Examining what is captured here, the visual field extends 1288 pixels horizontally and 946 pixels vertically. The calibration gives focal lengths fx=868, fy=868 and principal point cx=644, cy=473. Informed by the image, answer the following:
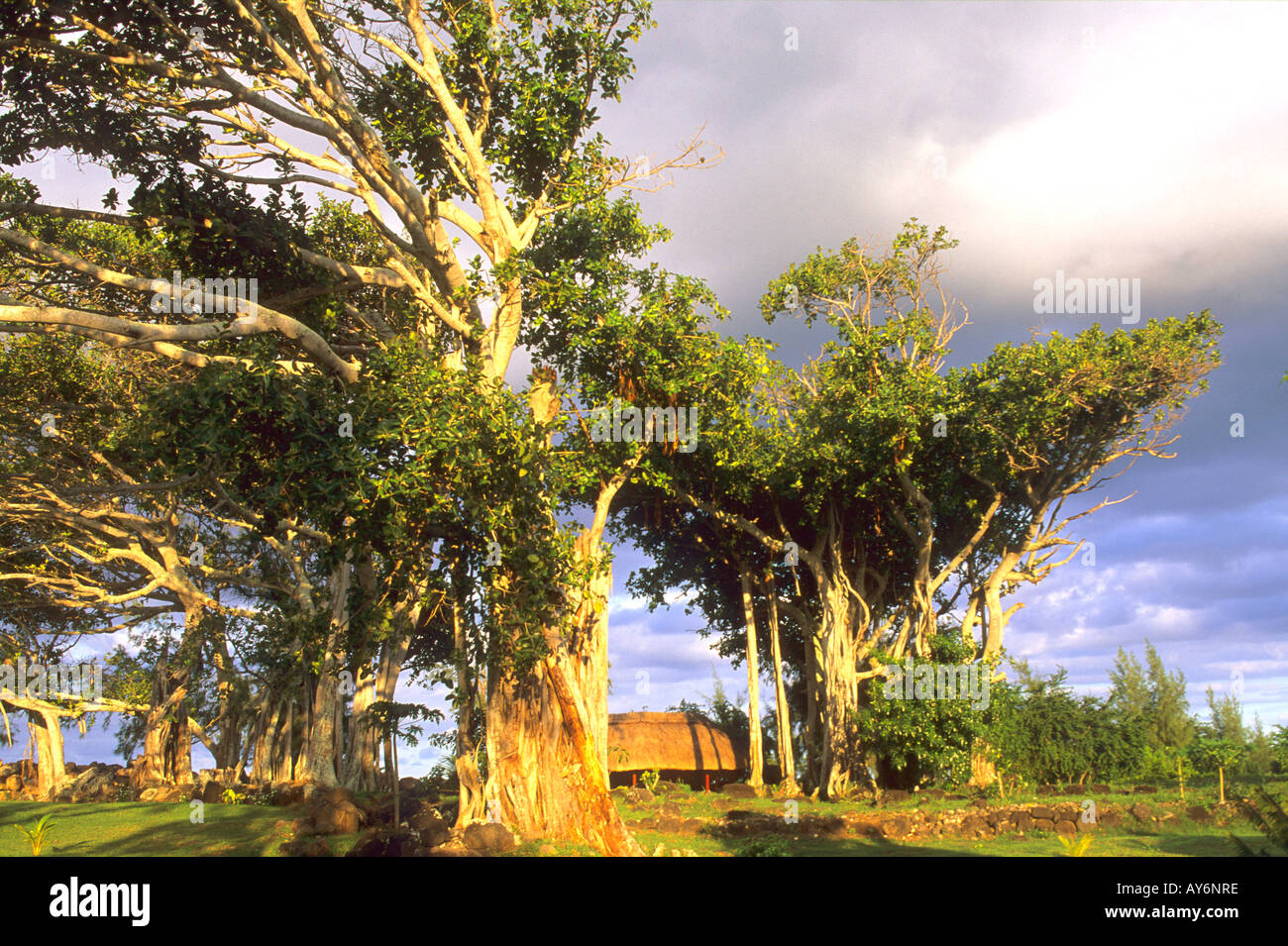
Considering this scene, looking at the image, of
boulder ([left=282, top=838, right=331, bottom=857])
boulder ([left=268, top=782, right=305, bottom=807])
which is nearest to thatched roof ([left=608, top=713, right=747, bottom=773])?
boulder ([left=268, top=782, right=305, bottom=807])

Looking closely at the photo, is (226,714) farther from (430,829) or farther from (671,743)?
(430,829)

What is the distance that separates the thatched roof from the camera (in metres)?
32.0

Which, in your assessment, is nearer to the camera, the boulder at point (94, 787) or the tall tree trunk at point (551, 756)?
the tall tree trunk at point (551, 756)

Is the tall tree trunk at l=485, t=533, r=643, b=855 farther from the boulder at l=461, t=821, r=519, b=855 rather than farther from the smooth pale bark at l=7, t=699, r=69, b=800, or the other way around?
the smooth pale bark at l=7, t=699, r=69, b=800

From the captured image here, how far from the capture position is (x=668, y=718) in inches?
1341

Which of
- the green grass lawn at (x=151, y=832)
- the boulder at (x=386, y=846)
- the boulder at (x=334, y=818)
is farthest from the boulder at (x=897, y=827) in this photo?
the green grass lawn at (x=151, y=832)

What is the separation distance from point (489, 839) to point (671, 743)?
2021 centimetres

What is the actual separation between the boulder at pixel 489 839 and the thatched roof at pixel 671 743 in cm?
1732

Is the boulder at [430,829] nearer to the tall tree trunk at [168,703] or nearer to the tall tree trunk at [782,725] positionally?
the tall tree trunk at [782,725]

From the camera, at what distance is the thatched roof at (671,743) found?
105 ft

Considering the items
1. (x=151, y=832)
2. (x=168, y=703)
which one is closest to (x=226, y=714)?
(x=168, y=703)

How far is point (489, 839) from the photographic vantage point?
530 inches

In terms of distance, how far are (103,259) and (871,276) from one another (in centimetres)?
2124

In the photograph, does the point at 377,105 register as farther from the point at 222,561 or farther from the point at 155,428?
the point at 222,561
